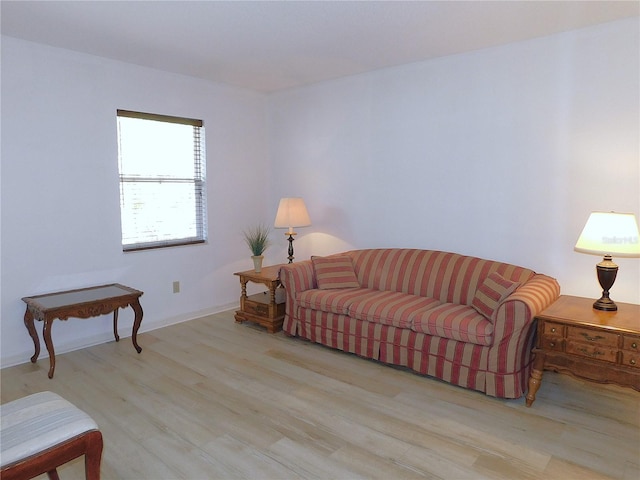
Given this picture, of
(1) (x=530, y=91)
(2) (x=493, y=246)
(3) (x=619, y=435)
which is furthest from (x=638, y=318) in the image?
(1) (x=530, y=91)

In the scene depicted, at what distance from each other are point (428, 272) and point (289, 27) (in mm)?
2226

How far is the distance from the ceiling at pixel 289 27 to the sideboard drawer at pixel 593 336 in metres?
2.01

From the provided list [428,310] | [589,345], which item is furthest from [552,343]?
[428,310]

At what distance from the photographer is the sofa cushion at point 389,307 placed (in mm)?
3365

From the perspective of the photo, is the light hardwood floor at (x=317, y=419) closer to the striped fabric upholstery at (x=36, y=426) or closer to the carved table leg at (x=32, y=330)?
the carved table leg at (x=32, y=330)

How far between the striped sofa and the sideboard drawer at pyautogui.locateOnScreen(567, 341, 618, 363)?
0.27 m

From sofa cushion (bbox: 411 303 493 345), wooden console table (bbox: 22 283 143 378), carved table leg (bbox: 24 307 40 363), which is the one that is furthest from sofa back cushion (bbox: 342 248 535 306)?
carved table leg (bbox: 24 307 40 363)

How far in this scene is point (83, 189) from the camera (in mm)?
3871

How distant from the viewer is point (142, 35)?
3.33 metres

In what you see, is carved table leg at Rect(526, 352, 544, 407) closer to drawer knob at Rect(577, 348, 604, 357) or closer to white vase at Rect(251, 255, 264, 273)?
drawer knob at Rect(577, 348, 604, 357)

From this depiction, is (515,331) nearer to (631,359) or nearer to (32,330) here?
(631,359)

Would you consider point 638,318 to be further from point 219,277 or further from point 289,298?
point 219,277

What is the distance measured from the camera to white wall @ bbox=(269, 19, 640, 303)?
318cm

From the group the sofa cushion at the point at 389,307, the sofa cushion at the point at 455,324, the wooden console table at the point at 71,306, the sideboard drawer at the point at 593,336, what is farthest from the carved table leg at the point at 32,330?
the sideboard drawer at the point at 593,336
